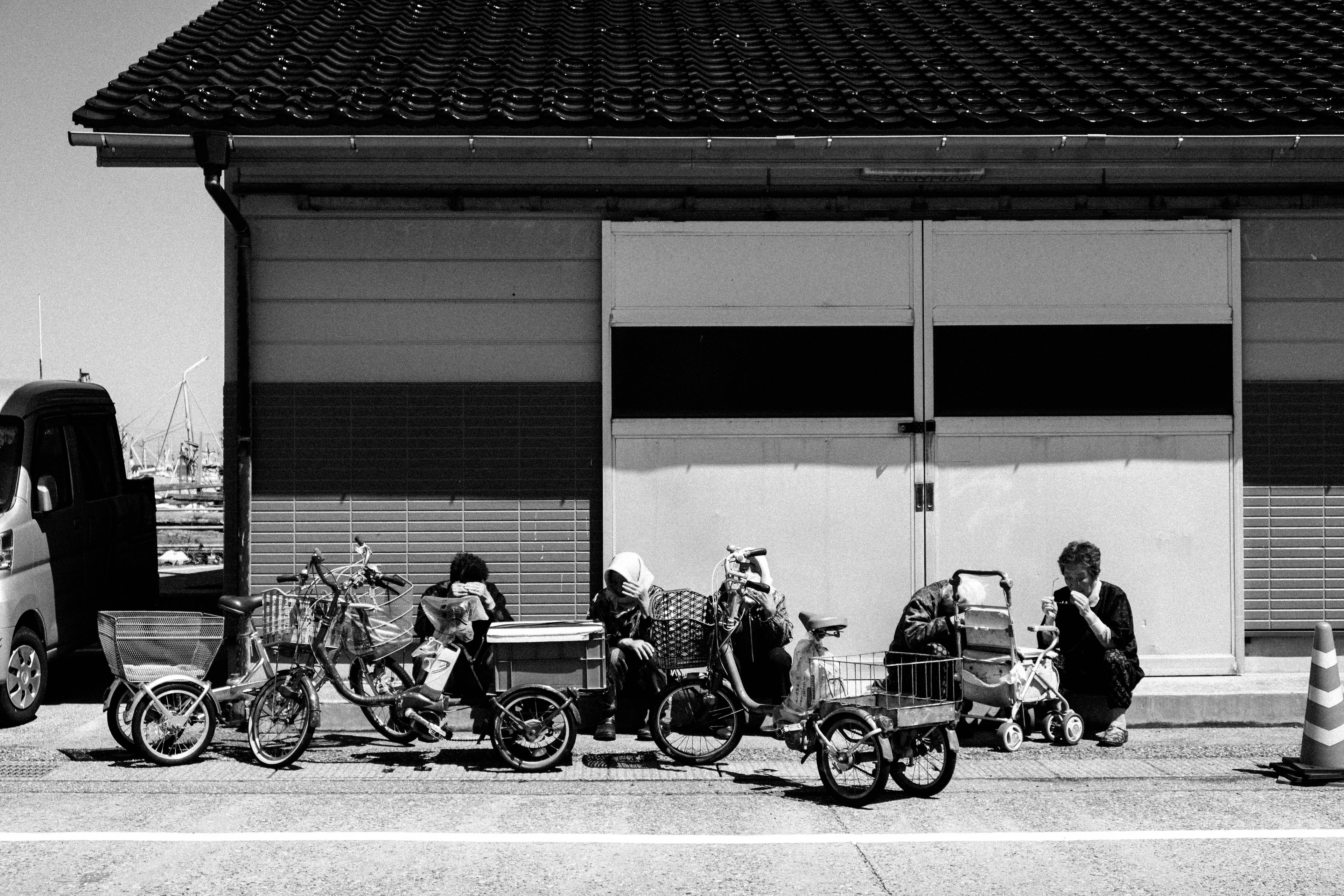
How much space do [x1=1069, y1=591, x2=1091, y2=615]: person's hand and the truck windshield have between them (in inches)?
316

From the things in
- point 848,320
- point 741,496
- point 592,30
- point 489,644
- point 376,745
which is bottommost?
point 376,745

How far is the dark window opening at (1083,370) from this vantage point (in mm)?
10492

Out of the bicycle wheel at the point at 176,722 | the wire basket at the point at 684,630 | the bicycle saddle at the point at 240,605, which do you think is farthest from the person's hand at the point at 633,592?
the bicycle wheel at the point at 176,722

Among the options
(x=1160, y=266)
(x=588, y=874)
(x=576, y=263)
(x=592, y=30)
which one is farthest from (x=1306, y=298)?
(x=588, y=874)

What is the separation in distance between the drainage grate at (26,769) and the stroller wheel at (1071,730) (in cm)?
672

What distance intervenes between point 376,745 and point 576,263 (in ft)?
Answer: 13.5

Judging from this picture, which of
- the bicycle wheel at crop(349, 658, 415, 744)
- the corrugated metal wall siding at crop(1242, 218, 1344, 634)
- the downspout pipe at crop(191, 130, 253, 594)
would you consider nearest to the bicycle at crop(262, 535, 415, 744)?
the bicycle wheel at crop(349, 658, 415, 744)

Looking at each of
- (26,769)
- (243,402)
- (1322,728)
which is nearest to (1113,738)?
(1322,728)

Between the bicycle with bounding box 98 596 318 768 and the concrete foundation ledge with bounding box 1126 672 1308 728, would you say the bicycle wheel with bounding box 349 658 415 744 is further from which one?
the concrete foundation ledge with bounding box 1126 672 1308 728

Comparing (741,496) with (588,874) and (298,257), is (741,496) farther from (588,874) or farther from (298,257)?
(588,874)

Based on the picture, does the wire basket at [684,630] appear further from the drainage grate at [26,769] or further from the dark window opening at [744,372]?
the drainage grate at [26,769]

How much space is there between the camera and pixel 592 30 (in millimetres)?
12312

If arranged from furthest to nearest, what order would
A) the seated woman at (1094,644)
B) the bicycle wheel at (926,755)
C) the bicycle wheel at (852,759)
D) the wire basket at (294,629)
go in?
1. the seated woman at (1094,644)
2. the wire basket at (294,629)
3. the bicycle wheel at (926,755)
4. the bicycle wheel at (852,759)

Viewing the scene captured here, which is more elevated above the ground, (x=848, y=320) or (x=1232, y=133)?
(x=1232, y=133)
